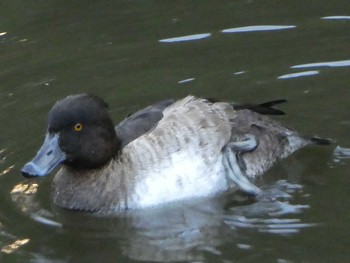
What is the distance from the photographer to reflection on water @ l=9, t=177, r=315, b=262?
8.55 metres

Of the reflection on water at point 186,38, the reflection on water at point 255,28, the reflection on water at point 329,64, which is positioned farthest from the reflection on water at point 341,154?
the reflection on water at point 186,38

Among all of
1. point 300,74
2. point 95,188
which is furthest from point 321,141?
point 95,188

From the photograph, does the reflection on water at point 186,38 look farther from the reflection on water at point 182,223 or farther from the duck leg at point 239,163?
the reflection on water at point 182,223

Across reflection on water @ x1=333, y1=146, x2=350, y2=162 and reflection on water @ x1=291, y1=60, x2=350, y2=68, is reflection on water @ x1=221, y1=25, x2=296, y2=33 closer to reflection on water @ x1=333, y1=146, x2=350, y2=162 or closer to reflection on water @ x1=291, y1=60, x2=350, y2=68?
reflection on water @ x1=291, y1=60, x2=350, y2=68

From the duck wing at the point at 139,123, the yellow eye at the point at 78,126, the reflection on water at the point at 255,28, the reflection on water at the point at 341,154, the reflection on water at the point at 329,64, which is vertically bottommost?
the reflection on water at the point at 341,154

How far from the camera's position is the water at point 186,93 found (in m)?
8.63

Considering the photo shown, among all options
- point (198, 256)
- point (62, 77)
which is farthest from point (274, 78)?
point (198, 256)

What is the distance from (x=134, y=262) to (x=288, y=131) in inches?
90.5

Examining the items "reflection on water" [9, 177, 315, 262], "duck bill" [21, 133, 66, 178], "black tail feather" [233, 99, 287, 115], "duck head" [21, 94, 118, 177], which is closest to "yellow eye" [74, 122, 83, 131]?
"duck head" [21, 94, 118, 177]

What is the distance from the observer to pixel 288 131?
10.1 meters

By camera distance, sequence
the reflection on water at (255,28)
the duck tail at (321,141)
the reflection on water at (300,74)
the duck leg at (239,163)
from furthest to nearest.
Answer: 1. the reflection on water at (255,28)
2. the reflection on water at (300,74)
3. the duck tail at (321,141)
4. the duck leg at (239,163)

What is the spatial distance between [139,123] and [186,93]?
149 centimetres

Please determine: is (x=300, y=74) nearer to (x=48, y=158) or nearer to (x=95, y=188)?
(x=95, y=188)

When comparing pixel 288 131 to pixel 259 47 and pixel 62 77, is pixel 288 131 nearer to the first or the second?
pixel 259 47
